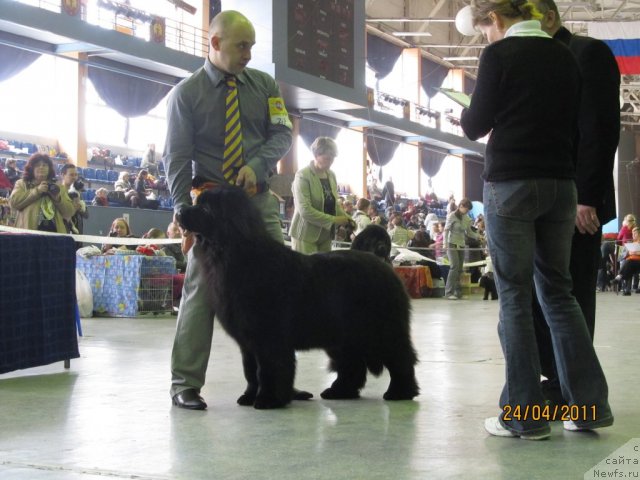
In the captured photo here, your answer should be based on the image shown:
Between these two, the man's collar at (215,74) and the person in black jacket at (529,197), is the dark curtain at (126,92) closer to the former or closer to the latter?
the man's collar at (215,74)

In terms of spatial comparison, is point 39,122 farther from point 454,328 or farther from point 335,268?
point 335,268

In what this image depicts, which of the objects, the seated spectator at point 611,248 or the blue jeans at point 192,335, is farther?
the seated spectator at point 611,248

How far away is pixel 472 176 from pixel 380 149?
23.9 feet

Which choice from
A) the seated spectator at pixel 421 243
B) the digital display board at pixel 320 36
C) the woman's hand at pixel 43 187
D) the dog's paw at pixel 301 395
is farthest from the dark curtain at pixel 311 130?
the dog's paw at pixel 301 395

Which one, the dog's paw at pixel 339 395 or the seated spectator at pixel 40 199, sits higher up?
the seated spectator at pixel 40 199

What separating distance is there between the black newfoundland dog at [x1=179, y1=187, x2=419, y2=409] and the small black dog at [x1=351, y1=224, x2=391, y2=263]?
29 cm

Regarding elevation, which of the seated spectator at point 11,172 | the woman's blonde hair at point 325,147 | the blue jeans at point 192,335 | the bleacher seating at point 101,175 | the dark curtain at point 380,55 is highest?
the dark curtain at point 380,55

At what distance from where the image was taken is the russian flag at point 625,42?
12.9 metres

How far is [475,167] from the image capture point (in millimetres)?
32562

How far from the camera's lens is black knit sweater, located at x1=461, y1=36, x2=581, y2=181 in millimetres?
2578

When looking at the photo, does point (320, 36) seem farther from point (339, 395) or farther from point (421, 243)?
point (339, 395)

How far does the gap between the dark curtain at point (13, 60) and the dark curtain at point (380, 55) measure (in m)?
11.9

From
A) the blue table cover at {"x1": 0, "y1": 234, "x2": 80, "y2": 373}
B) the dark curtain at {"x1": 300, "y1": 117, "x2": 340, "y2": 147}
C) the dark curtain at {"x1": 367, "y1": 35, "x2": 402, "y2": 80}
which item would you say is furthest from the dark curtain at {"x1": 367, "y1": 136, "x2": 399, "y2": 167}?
the blue table cover at {"x1": 0, "y1": 234, "x2": 80, "y2": 373}

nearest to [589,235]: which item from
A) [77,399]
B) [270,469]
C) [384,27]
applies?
[270,469]
